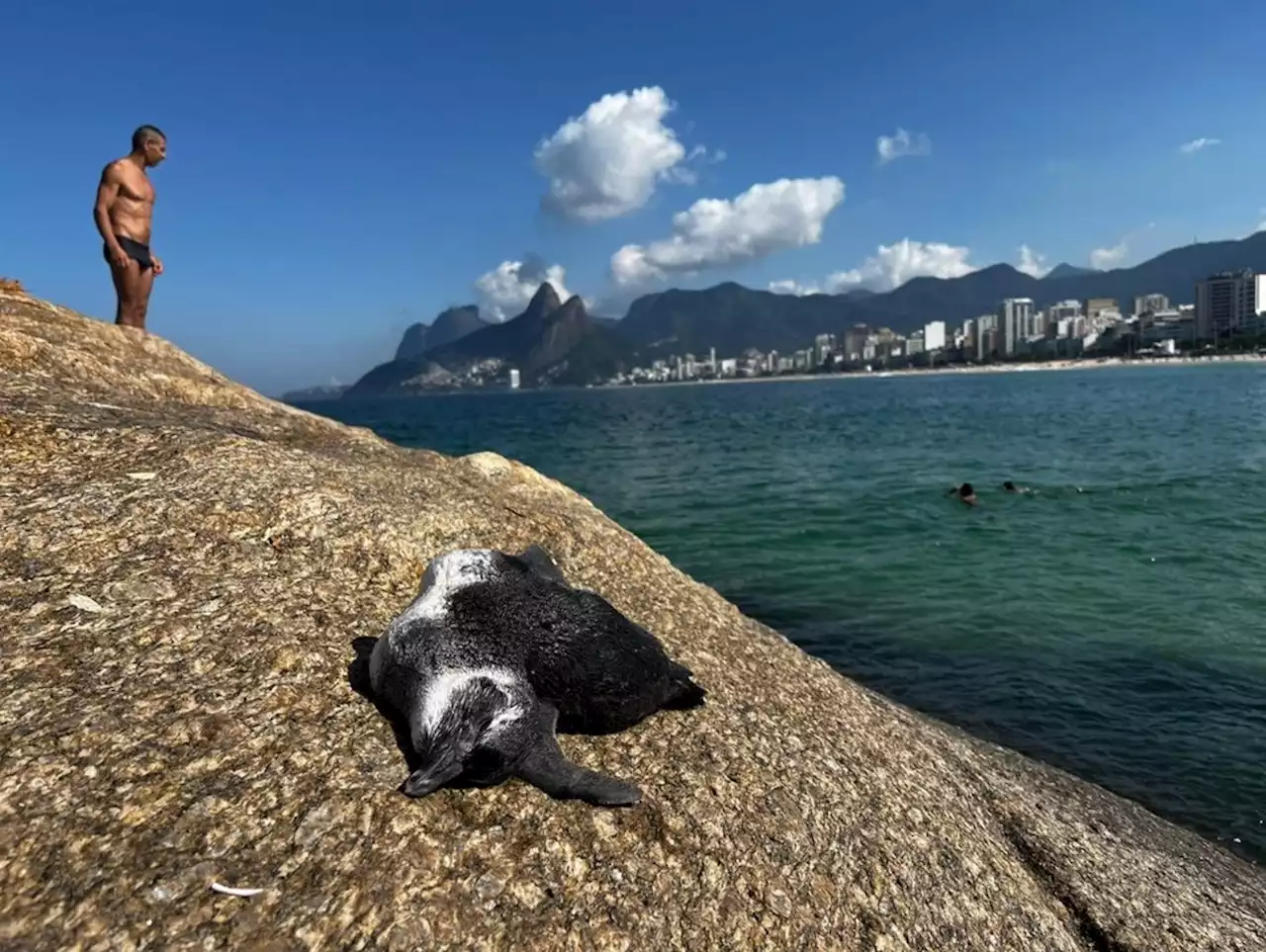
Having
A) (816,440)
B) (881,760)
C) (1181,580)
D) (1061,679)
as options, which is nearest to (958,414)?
(816,440)

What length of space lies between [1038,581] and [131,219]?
19.4m

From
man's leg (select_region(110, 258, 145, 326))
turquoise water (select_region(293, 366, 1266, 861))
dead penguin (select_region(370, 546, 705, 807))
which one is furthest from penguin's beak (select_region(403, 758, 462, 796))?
man's leg (select_region(110, 258, 145, 326))

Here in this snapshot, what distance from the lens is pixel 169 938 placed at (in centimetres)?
310

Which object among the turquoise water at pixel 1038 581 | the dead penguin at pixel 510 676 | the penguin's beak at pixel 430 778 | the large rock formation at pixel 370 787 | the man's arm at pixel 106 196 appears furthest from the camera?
the man's arm at pixel 106 196

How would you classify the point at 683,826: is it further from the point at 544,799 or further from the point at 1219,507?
the point at 1219,507

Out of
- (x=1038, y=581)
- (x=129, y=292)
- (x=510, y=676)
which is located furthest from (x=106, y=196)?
(x=1038, y=581)

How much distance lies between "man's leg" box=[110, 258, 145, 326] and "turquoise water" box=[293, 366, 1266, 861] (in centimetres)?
1269

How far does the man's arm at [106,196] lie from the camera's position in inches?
464

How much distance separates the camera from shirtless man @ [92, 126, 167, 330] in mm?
11805

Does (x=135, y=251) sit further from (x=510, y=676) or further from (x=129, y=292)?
(x=510, y=676)

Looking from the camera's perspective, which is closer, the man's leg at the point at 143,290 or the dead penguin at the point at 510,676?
the dead penguin at the point at 510,676

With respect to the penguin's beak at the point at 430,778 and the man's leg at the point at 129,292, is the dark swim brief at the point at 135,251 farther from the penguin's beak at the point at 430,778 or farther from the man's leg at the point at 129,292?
the penguin's beak at the point at 430,778

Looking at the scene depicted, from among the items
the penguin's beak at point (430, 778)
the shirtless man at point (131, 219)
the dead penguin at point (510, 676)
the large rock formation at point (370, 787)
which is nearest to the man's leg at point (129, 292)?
the shirtless man at point (131, 219)

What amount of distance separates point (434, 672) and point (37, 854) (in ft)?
6.26
